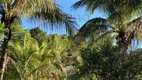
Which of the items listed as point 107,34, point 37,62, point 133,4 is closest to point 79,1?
point 107,34

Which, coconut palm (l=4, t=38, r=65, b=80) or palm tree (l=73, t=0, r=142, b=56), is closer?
palm tree (l=73, t=0, r=142, b=56)

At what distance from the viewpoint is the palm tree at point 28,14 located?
387 inches

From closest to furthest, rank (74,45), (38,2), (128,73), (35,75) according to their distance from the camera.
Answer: (38,2) → (128,73) → (74,45) → (35,75)

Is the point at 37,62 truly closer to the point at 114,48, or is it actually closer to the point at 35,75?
the point at 35,75

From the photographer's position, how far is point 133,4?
10617mm

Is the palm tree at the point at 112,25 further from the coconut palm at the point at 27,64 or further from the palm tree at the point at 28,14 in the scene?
the palm tree at the point at 28,14

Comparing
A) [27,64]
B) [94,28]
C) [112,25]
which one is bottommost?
[27,64]

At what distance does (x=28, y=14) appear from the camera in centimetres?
1057

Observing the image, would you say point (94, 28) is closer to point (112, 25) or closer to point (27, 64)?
point (112, 25)

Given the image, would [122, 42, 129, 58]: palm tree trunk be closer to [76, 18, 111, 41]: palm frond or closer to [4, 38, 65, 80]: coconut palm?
[76, 18, 111, 41]: palm frond

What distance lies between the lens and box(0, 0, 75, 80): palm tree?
983 cm

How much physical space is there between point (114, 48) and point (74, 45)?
2327mm

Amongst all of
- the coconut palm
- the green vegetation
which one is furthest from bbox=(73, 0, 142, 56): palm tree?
the coconut palm

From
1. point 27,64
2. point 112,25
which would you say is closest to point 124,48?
point 112,25
